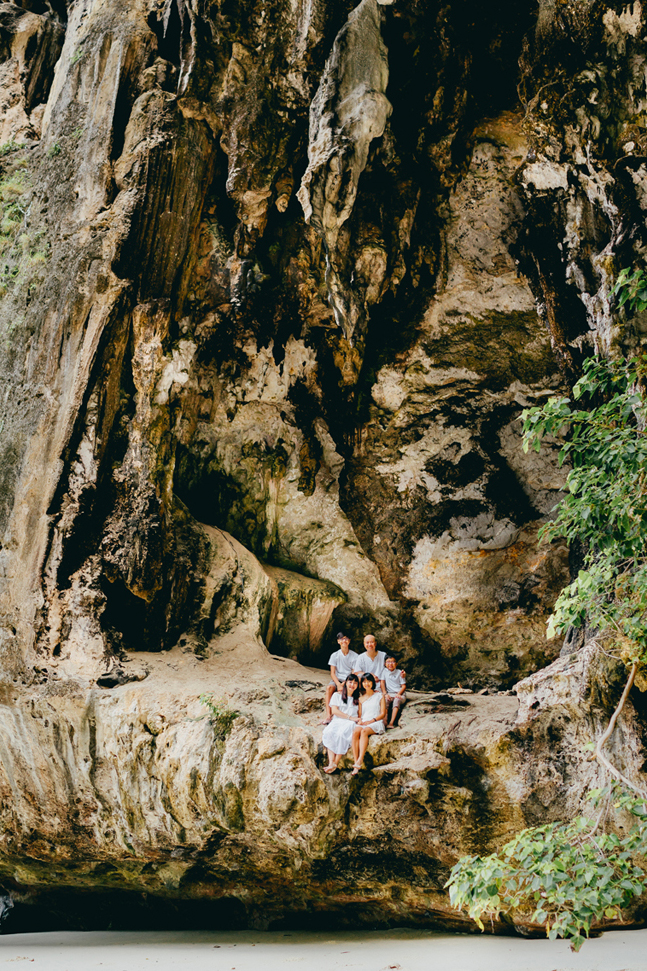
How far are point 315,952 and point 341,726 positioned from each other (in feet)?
6.50

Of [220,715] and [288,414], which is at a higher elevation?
[288,414]

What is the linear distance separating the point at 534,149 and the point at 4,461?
6.46 meters

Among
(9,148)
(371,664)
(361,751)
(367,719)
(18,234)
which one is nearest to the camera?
(361,751)

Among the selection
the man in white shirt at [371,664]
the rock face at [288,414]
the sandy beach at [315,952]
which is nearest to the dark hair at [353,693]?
the rock face at [288,414]

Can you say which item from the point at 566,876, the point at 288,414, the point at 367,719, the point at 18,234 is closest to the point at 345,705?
the point at 367,719

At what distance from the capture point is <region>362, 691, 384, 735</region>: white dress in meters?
7.20

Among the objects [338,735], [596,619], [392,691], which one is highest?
[596,619]

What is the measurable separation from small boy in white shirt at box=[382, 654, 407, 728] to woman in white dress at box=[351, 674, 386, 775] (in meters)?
0.12

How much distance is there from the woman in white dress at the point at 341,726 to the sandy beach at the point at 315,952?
5.13 feet

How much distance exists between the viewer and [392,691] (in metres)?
8.03

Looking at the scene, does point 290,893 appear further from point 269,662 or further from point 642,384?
point 642,384

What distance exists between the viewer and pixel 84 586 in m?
8.17

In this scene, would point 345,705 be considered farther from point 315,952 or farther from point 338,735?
point 315,952

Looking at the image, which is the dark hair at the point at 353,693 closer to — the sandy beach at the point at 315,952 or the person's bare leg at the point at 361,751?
the person's bare leg at the point at 361,751
